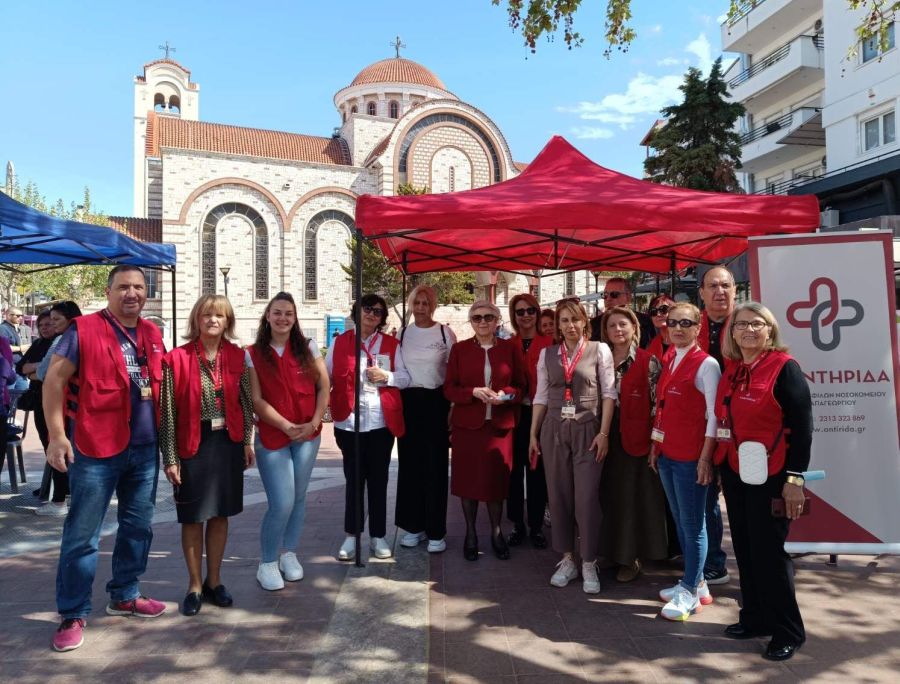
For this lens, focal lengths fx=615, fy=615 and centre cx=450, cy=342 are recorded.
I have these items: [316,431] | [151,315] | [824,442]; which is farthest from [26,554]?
[151,315]

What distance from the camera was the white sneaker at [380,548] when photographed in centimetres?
473

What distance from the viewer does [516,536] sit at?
5148 mm

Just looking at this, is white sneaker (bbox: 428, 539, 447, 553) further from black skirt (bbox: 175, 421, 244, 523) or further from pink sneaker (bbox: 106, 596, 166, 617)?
pink sneaker (bbox: 106, 596, 166, 617)

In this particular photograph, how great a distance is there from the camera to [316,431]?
4.16 meters

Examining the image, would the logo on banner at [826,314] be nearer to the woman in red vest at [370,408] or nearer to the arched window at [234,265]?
the woman in red vest at [370,408]

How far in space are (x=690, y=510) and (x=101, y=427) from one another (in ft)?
10.9

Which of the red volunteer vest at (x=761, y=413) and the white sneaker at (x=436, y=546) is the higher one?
the red volunteer vest at (x=761, y=413)

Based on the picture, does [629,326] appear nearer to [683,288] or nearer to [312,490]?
[312,490]

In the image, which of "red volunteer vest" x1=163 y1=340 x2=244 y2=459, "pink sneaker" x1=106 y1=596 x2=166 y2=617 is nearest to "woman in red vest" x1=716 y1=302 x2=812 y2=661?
"red volunteer vest" x1=163 y1=340 x2=244 y2=459

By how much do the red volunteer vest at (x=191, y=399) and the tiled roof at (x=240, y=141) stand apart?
3819cm

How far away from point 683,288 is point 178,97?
5943 cm

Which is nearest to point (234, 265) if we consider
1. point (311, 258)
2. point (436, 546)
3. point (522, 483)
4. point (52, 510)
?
point (311, 258)

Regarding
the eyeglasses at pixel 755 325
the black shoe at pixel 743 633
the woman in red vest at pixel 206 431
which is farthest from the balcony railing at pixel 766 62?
the woman in red vest at pixel 206 431

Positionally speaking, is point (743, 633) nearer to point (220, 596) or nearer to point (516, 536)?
point (516, 536)
